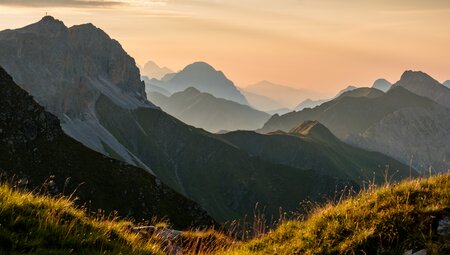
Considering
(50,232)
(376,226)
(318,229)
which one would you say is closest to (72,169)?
(50,232)

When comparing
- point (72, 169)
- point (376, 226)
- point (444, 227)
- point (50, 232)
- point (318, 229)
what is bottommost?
point (72, 169)

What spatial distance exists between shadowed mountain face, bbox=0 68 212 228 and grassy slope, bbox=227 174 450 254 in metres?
72.1

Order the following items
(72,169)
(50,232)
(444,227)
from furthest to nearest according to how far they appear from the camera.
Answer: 1. (72,169)
2. (444,227)
3. (50,232)

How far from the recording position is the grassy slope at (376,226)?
826 centimetres

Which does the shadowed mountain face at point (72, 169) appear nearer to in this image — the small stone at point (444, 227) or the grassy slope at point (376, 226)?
the grassy slope at point (376, 226)

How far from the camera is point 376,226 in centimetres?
862

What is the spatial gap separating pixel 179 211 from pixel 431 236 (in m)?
81.1

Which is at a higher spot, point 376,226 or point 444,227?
point 444,227

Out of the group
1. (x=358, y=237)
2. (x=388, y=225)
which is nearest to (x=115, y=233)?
(x=358, y=237)

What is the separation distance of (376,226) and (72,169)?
288 feet

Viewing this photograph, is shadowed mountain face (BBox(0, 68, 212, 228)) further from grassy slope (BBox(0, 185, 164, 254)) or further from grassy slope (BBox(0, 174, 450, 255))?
grassy slope (BBox(0, 185, 164, 254))

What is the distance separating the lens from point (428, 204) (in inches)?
356

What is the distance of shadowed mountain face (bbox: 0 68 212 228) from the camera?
264ft

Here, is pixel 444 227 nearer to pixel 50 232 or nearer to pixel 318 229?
pixel 318 229
